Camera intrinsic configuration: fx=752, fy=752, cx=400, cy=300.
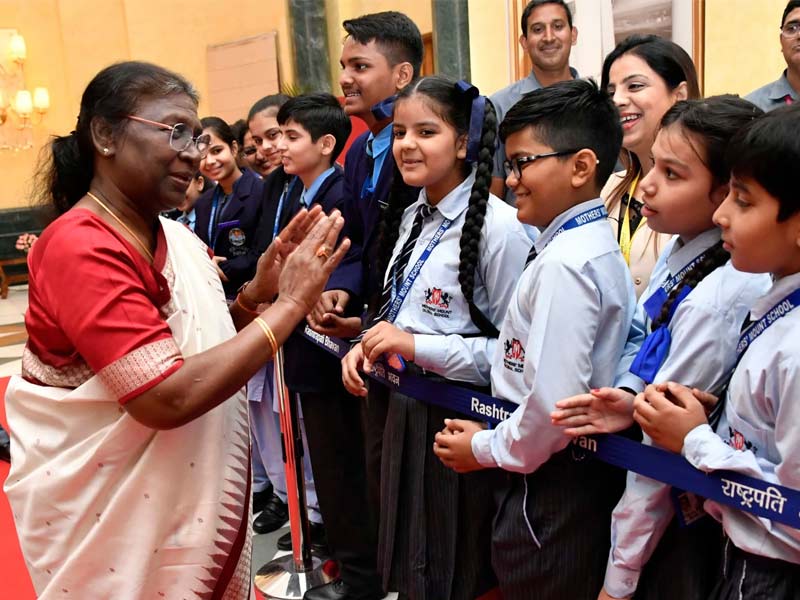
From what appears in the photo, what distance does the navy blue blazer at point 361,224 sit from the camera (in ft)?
8.54

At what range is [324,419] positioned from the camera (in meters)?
2.96

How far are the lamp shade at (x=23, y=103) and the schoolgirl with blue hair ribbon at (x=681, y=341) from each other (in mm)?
12573

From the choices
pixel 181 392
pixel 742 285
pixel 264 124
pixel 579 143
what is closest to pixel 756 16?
pixel 264 124

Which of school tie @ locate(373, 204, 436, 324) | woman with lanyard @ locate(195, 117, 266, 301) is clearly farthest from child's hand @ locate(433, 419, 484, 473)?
woman with lanyard @ locate(195, 117, 266, 301)

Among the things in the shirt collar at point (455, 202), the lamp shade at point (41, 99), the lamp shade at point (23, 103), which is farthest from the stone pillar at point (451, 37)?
the lamp shade at point (23, 103)

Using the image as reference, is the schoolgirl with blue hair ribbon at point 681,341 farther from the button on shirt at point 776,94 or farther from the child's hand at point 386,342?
the button on shirt at point 776,94

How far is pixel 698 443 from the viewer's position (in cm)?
133

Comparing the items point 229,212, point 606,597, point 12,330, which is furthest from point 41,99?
point 606,597

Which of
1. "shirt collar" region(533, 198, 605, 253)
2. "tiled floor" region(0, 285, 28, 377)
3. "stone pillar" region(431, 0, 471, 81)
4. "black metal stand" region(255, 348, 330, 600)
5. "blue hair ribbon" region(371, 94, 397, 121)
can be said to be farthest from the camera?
"tiled floor" region(0, 285, 28, 377)

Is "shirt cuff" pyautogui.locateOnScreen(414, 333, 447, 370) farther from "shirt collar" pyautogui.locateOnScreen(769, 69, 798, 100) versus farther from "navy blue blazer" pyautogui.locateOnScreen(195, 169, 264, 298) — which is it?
"shirt collar" pyautogui.locateOnScreen(769, 69, 798, 100)

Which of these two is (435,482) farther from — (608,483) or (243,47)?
(243,47)

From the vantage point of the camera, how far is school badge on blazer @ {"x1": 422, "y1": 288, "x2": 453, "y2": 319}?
2051 mm

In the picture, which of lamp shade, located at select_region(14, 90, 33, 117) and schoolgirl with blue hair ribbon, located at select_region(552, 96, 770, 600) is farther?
lamp shade, located at select_region(14, 90, 33, 117)

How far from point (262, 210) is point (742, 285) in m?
2.72
